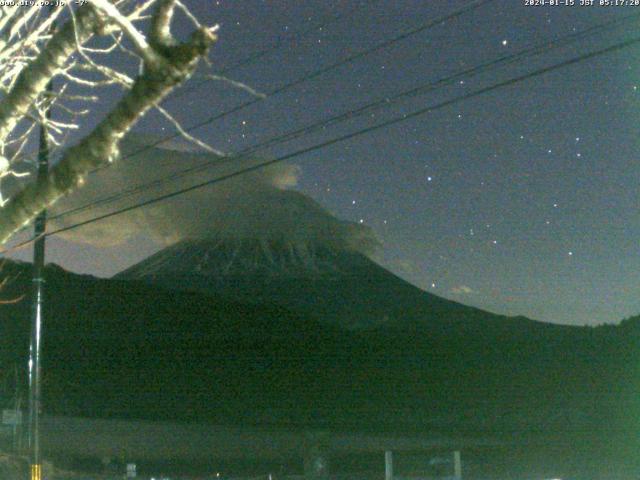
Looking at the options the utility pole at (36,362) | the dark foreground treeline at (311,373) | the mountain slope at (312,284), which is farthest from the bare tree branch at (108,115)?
the mountain slope at (312,284)

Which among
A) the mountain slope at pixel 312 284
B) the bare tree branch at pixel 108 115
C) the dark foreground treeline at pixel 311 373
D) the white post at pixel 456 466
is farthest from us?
the mountain slope at pixel 312 284

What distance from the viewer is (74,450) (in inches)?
1731

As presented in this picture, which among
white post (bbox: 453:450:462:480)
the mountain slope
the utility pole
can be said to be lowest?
white post (bbox: 453:450:462:480)

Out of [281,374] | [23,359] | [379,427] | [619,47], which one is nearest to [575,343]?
[379,427]

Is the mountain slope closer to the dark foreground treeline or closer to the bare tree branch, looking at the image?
A: the dark foreground treeline

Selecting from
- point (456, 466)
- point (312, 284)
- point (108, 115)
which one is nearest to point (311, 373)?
point (456, 466)

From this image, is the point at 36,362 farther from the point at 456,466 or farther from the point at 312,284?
the point at 312,284

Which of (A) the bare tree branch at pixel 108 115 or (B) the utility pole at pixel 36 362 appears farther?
(B) the utility pole at pixel 36 362

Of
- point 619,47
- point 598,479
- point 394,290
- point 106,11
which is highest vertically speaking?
point 394,290

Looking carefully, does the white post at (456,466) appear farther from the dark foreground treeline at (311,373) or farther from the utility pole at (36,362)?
the dark foreground treeline at (311,373)

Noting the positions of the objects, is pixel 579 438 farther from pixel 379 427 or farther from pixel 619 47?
pixel 619 47

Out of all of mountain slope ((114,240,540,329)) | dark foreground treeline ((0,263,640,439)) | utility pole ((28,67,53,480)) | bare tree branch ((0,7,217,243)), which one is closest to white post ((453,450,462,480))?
utility pole ((28,67,53,480))

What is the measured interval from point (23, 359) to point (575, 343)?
39.4 meters

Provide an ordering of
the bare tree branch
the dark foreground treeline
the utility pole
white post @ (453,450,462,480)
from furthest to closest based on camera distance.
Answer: the dark foreground treeline < white post @ (453,450,462,480) < the utility pole < the bare tree branch
